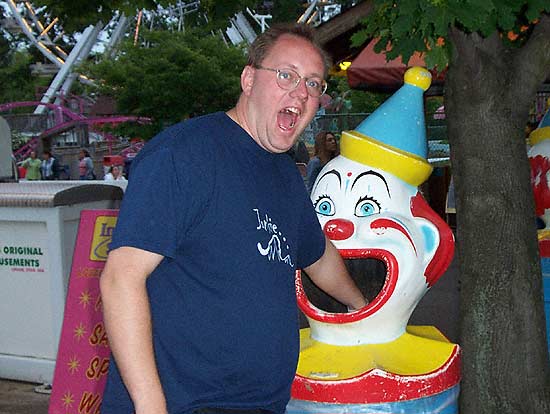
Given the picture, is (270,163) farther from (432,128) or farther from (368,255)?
(432,128)

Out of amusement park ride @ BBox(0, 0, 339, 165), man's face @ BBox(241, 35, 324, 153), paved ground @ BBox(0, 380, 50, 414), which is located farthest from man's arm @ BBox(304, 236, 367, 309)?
amusement park ride @ BBox(0, 0, 339, 165)

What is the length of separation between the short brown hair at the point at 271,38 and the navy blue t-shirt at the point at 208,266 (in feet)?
0.62

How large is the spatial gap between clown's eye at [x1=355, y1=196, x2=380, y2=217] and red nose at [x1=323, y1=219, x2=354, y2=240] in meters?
0.08

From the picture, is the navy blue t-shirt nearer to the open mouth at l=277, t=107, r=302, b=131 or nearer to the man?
the man

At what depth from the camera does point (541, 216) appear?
14.4 feet

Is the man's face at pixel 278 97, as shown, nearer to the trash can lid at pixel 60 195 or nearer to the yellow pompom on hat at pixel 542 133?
the trash can lid at pixel 60 195

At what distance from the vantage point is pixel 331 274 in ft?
8.20

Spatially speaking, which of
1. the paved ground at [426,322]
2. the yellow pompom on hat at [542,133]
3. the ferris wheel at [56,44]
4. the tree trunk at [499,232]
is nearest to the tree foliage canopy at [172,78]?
the ferris wheel at [56,44]

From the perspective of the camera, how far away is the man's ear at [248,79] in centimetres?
196

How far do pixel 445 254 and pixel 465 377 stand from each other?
0.77 metres

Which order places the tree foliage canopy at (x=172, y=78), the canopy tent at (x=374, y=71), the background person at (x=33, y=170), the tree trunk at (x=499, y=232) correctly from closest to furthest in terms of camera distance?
the tree trunk at (x=499, y=232), the canopy tent at (x=374, y=71), the background person at (x=33, y=170), the tree foliage canopy at (x=172, y=78)

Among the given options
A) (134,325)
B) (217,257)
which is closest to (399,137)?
(217,257)

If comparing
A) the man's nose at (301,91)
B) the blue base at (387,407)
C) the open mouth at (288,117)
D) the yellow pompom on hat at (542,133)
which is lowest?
the blue base at (387,407)

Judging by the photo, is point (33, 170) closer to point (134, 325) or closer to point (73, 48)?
point (134, 325)
